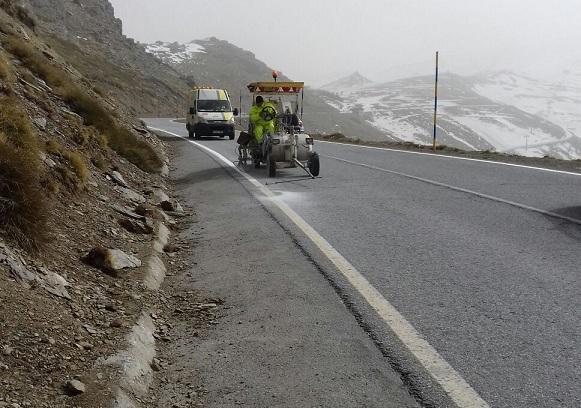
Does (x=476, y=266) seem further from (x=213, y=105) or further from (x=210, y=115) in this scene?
(x=213, y=105)

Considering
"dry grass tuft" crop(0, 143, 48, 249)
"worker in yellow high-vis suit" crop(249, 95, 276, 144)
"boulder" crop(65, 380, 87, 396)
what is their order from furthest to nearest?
"worker in yellow high-vis suit" crop(249, 95, 276, 144)
"dry grass tuft" crop(0, 143, 48, 249)
"boulder" crop(65, 380, 87, 396)

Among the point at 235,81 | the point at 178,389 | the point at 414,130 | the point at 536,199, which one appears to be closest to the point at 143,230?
the point at 178,389

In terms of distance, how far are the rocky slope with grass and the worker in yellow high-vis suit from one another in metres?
5.22

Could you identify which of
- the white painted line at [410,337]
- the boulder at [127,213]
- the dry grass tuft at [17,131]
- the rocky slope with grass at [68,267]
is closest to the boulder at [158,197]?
the rocky slope with grass at [68,267]

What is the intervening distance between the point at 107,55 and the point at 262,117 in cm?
7643

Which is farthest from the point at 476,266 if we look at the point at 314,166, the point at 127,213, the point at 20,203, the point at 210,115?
the point at 210,115

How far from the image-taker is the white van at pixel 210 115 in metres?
28.3

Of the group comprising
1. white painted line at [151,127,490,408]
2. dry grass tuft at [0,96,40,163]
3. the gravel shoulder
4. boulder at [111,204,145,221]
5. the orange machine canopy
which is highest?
the orange machine canopy

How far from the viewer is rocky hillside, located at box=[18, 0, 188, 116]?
2652 inches

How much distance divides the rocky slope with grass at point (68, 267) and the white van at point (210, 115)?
18.9m

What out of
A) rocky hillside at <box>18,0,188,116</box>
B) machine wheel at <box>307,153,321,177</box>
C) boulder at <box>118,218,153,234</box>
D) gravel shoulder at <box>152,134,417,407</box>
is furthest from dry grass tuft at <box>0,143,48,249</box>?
rocky hillside at <box>18,0,188,116</box>

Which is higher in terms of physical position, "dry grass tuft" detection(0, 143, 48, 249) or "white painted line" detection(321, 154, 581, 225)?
"dry grass tuft" detection(0, 143, 48, 249)

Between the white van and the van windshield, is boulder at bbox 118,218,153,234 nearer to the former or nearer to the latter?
the white van

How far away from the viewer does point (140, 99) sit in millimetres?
71938
